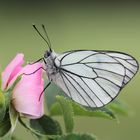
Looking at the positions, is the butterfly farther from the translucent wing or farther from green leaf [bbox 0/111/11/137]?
green leaf [bbox 0/111/11/137]

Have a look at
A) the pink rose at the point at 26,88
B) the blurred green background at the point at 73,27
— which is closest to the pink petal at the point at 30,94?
the pink rose at the point at 26,88

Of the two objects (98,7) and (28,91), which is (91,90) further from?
(98,7)

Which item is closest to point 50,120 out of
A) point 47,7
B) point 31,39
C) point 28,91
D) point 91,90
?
point 28,91

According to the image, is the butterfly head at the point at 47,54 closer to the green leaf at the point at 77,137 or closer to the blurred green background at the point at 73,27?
the green leaf at the point at 77,137

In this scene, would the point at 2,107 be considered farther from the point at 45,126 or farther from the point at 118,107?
the point at 118,107

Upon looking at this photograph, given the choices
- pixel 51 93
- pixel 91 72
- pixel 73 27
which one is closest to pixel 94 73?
pixel 91 72

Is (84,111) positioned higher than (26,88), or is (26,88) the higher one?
(26,88)
